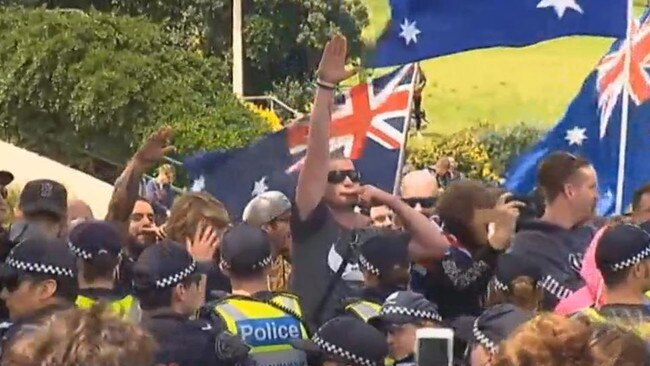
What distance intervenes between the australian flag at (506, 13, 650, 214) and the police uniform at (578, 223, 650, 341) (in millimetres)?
3648

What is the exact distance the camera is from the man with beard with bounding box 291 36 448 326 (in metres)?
5.98

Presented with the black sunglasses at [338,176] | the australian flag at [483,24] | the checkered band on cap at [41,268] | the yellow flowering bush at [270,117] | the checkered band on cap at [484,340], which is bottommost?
the checkered band on cap at [484,340]

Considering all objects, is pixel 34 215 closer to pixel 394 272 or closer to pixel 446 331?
pixel 394 272

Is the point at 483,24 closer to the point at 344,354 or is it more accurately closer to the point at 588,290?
the point at 588,290

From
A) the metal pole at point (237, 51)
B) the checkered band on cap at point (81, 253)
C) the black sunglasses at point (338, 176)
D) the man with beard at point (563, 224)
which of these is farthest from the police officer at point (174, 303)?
the metal pole at point (237, 51)

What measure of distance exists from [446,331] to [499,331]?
0.82 m

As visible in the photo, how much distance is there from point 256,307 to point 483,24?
3.89 meters

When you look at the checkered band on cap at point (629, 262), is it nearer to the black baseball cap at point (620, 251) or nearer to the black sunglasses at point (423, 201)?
the black baseball cap at point (620, 251)

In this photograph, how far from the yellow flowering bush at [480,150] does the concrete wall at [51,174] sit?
620 centimetres

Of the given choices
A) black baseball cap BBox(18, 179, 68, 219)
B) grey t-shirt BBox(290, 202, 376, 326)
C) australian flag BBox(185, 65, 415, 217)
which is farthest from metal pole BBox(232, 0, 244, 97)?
grey t-shirt BBox(290, 202, 376, 326)

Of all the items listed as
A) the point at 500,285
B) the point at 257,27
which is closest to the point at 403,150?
the point at 500,285

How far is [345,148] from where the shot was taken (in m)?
9.19

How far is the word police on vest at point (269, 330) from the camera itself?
527 centimetres

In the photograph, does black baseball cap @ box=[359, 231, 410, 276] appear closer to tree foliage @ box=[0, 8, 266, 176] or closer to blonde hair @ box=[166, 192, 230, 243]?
blonde hair @ box=[166, 192, 230, 243]
